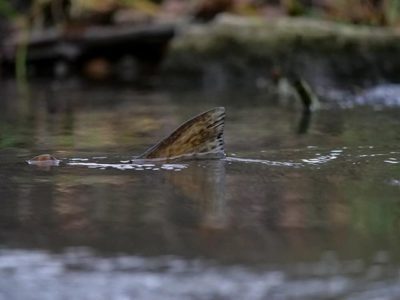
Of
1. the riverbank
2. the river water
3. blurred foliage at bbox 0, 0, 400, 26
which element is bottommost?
the river water

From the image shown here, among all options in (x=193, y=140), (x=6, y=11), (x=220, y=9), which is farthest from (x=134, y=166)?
(x=6, y=11)

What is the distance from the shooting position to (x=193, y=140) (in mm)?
2443

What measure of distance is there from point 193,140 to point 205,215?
0.68m

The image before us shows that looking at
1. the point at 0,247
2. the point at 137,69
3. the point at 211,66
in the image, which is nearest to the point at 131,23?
A: the point at 137,69

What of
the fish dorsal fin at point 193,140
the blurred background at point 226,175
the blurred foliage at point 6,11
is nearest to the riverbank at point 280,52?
the blurred background at point 226,175

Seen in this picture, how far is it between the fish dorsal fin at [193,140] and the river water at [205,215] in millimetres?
53

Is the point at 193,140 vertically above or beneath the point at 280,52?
beneath

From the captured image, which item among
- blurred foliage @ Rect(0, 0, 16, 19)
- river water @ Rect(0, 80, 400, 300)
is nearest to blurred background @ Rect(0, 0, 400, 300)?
river water @ Rect(0, 80, 400, 300)

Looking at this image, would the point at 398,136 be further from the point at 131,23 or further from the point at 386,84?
the point at 131,23

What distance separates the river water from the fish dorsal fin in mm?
53

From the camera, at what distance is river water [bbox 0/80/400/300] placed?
4.46 ft

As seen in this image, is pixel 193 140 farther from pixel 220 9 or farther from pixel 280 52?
pixel 220 9

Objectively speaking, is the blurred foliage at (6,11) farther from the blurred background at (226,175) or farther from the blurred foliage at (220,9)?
the blurred background at (226,175)

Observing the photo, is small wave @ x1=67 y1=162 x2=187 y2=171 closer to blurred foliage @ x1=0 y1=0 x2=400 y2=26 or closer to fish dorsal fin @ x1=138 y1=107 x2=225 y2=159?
fish dorsal fin @ x1=138 y1=107 x2=225 y2=159
